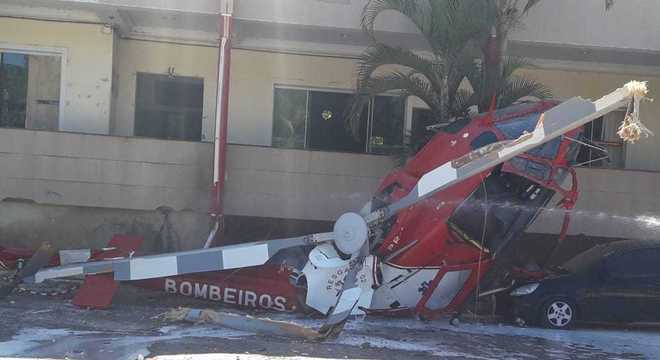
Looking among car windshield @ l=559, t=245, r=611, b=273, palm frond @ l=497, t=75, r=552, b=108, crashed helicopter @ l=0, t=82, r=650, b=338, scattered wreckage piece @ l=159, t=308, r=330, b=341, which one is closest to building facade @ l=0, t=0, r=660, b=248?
palm frond @ l=497, t=75, r=552, b=108

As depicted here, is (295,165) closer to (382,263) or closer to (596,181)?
(382,263)

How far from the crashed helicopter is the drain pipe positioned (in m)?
2.41

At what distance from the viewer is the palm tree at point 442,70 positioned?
10.0m

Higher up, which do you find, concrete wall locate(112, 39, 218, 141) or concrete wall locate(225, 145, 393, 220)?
concrete wall locate(112, 39, 218, 141)

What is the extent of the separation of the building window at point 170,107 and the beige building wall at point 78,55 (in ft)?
3.14

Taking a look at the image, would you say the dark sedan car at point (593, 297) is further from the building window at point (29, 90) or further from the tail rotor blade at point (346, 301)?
the building window at point (29, 90)

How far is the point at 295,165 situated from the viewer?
11914 mm

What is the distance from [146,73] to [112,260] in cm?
556

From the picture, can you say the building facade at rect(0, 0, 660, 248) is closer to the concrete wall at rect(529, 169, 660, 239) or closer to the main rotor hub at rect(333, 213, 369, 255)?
the concrete wall at rect(529, 169, 660, 239)

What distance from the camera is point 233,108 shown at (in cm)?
1323

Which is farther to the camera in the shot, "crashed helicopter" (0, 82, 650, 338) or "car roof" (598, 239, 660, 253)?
"car roof" (598, 239, 660, 253)

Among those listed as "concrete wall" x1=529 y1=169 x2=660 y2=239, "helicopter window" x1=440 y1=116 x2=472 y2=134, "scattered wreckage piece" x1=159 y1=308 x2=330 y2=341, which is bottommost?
"scattered wreckage piece" x1=159 y1=308 x2=330 y2=341

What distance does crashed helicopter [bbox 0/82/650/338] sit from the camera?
8219 millimetres

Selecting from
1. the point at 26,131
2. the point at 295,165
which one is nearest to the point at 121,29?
the point at 26,131
